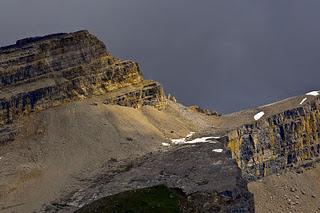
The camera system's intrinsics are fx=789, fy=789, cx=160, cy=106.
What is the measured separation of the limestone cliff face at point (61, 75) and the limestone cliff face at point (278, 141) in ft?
74.5

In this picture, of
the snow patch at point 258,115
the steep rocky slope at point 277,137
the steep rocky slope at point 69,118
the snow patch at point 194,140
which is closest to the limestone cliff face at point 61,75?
the steep rocky slope at point 69,118

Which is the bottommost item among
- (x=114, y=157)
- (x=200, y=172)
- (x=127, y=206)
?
(x=127, y=206)

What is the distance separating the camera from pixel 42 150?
499 ft

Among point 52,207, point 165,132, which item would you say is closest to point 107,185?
point 52,207

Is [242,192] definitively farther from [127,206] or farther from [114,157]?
[114,157]

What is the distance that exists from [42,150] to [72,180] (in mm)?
14705

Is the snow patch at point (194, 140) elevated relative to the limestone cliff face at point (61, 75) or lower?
lower

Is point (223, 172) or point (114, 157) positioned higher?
point (114, 157)

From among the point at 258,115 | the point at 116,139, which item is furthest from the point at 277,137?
the point at 116,139

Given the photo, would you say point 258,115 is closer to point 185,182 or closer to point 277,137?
point 277,137

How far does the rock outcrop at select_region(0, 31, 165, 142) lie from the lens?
539 ft

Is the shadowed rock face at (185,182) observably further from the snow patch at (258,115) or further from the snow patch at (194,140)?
the snow patch at (258,115)

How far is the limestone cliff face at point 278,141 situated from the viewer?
172m

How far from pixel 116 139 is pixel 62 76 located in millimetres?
22929
